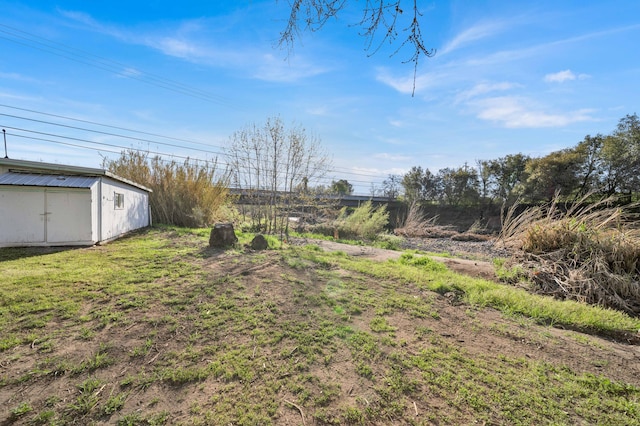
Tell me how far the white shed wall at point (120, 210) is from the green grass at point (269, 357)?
12.0 ft

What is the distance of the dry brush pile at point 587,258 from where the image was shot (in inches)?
171

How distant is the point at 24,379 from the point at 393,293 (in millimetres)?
3938

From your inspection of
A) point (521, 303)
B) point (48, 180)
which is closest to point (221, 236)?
point (48, 180)

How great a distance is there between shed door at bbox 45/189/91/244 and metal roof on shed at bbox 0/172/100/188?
0.19 meters

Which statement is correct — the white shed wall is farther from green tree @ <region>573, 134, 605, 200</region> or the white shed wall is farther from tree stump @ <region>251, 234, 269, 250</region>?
green tree @ <region>573, 134, 605, 200</region>

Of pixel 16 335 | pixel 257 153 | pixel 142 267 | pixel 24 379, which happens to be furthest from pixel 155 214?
pixel 24 379

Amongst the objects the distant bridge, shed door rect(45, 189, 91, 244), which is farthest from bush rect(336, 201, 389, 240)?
shed door rect(45, 189, 91, 244)

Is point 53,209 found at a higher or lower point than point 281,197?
lower

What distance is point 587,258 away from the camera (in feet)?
15.7

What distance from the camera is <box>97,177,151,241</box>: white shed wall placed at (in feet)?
24.3

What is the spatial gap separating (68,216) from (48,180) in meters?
1.01

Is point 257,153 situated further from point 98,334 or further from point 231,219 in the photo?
point 98,334

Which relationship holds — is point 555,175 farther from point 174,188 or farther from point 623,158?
point 174,188

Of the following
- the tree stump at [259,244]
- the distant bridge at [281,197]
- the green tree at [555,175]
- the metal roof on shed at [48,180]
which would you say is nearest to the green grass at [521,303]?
the tree stump at [259,244]
